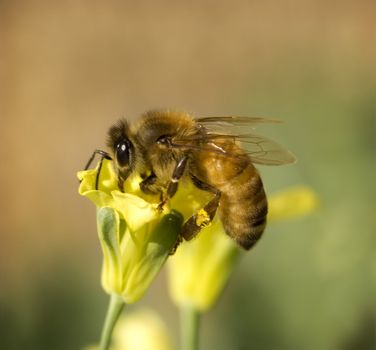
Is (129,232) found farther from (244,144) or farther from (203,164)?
(244,144)

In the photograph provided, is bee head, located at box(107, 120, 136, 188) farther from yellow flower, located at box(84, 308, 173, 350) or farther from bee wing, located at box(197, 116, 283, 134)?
yellow flower, located at box(84, 308, 173, 350)

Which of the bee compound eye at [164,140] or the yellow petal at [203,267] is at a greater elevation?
the bee compound eye at [164,140]

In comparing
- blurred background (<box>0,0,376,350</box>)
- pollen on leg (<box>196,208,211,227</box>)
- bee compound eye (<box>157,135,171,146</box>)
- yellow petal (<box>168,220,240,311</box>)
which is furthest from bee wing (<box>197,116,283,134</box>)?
blurred background (<box>0,0,376,350</box>)

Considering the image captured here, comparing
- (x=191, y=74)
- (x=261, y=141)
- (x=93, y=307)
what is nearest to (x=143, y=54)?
(x=191, y=74)

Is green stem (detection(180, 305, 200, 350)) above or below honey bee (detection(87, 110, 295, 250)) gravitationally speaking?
below

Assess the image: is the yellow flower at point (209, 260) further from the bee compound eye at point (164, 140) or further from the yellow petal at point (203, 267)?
the bee compound eye at point (164, 140)

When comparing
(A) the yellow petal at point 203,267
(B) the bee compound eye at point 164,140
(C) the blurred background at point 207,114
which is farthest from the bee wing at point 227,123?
(C) the blurred background at point 207,114

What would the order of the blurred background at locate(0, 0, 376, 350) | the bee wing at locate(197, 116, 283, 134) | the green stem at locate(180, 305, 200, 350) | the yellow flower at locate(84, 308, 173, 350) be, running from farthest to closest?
the blurred background at locate(0, 0, 376, 350) < the yellow flower at locate(84, 308, 173, 350) < the green stem at locate(180, 305, 200, 350) < the bee wing at locate(197, 116, 283, 134)
